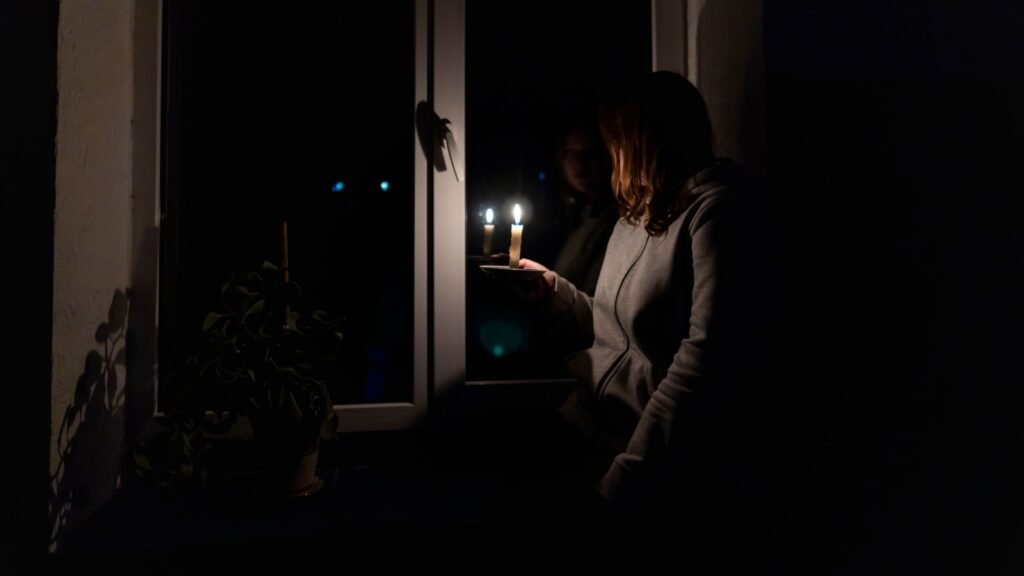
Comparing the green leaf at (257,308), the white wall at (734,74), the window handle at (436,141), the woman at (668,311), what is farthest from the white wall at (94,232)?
the white wall at (734,74)

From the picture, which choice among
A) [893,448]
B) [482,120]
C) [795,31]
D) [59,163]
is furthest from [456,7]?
[893,448]

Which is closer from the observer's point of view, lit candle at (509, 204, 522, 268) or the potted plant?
the potted plant

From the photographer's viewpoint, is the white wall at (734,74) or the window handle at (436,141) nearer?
the white wall at (734,74)

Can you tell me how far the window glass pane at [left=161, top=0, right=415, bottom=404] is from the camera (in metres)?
1.34

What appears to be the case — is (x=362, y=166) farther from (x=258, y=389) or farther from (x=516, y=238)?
(x=258, y=389)

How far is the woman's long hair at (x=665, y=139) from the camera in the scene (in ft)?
3.50

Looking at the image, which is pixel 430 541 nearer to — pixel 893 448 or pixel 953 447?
pixel 893 448

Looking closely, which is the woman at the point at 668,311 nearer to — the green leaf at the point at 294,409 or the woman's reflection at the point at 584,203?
the woman's reflection at the point at 584,203

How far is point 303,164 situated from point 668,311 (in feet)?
2.87

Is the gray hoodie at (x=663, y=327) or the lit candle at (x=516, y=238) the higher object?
the lit candle at (x=516, y=238)

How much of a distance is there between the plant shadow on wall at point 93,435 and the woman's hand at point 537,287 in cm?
78

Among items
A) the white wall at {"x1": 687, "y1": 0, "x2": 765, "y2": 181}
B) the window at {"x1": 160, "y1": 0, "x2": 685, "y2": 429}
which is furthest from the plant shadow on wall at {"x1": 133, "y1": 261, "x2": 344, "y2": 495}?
the white wall at {"x1": 687, "y1": 0, "x2": 765, "y2": 181}

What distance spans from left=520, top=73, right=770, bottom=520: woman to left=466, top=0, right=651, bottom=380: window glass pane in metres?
0.20

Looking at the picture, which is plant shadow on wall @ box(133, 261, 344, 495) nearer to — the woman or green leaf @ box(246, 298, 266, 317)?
green leaf @ box(246, 298, 266, 317)
